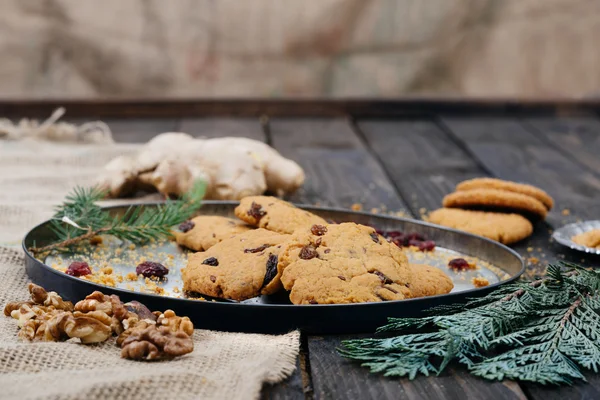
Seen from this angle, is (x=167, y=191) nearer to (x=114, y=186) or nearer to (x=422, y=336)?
(x=114, y=186)

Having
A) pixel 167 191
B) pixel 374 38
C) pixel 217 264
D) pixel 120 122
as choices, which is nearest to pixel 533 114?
pixel 374 38

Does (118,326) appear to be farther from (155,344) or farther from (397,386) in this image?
(397,386)

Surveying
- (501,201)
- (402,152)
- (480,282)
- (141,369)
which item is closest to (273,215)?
(480,282)

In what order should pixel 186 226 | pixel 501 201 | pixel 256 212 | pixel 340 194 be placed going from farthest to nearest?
pixel 340 194 → pixel 501 201 → pixel 186 226 → pixel 256 212

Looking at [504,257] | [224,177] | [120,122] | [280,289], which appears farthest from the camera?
[120,122]

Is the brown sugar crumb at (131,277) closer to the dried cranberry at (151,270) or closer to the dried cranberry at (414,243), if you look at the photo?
the dried cranberry at (151,270)

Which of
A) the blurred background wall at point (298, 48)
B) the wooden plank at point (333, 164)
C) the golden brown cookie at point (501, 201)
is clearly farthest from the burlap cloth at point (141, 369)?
the blurred background wall at point (298, 48)

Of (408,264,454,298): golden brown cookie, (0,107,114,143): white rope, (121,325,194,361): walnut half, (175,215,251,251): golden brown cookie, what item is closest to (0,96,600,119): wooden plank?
(0,107,114,143): white rope
